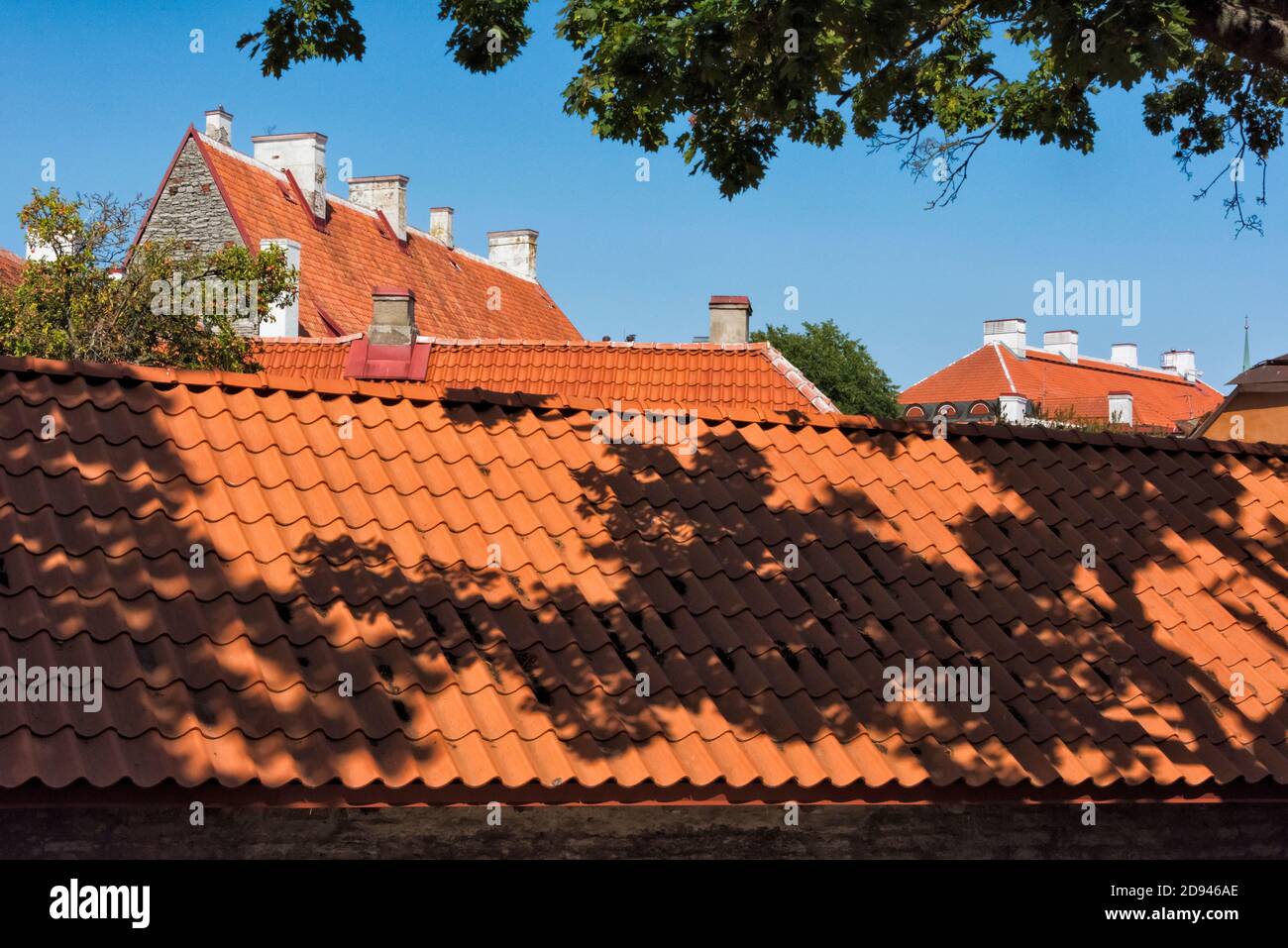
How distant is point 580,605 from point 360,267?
2824 centimetres

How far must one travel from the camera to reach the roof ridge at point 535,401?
26.3 ft

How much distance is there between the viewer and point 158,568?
6766mm

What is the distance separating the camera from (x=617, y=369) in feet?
75.7

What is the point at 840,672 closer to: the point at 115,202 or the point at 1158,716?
the point at 1158,716

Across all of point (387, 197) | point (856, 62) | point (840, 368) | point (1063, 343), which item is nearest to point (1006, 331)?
point (1063, 343)

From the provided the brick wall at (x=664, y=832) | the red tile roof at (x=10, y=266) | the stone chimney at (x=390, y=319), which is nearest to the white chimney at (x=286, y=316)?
the stone chimney at (x=390, y=319)

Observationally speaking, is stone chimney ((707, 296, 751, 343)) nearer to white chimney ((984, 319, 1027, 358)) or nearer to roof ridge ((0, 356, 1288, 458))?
roof ridge ((0, 356, 1288, 458))

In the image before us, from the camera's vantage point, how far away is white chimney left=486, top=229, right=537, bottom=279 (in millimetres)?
46531

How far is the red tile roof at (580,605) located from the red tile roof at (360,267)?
22.2 m

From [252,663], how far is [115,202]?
1385 cm

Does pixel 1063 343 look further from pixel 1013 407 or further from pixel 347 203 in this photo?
pixel 347 203

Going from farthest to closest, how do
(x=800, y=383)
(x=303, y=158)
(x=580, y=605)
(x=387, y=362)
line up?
1. (x=303, y=158)
2. (x=387, y=362)
3. (x=800, y=383)
4. (x=580, y=605)

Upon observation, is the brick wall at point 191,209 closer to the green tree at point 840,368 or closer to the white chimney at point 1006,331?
the green tree at point 840,368
